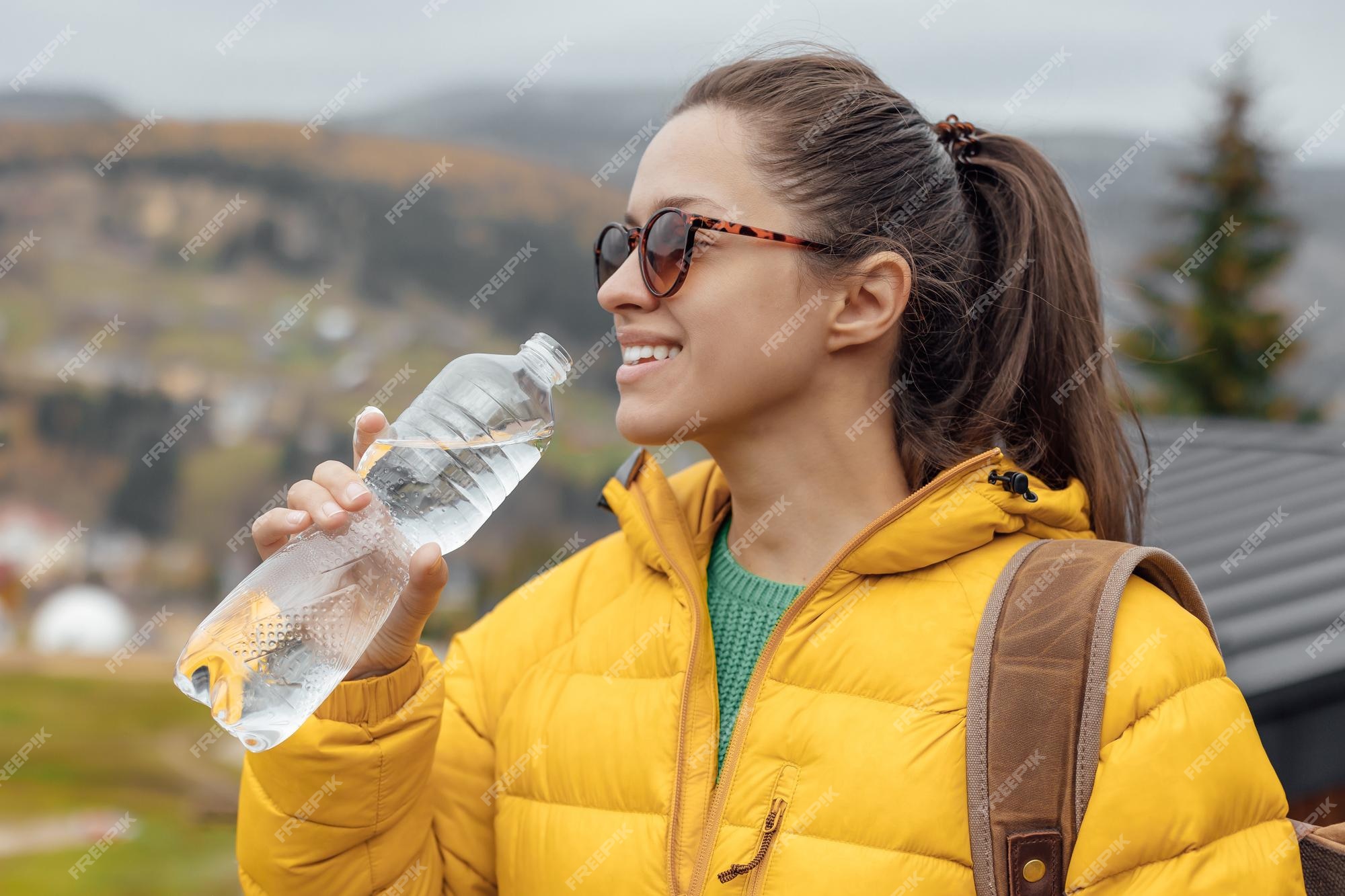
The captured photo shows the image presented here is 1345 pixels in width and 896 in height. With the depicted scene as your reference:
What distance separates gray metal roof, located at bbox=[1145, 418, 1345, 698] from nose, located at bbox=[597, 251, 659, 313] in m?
1.44

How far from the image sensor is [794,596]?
68.6 inches

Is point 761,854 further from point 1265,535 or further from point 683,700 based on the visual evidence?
point 1265,535

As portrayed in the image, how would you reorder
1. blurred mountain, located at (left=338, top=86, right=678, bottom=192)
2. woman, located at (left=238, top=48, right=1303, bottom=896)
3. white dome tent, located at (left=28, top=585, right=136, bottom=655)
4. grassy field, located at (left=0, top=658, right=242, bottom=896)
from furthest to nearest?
blurred mountain, located at (left=338, top=86, right=678, bottom=192) → white dome tent, located at (left=28, top=585, right=136, bottom=655) → grassy field, located at (left=0, top=658, right=242, bottom=896) → woman, located at (left=238, top=48, right=1303, bottom=896)

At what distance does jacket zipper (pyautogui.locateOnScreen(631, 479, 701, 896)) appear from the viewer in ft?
4.99

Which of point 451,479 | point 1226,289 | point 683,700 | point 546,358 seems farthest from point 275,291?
point 1226,289

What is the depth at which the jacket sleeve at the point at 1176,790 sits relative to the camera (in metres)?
1.30

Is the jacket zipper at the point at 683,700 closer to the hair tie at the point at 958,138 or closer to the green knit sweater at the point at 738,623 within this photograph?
the green knit sweater at the point at 738,623

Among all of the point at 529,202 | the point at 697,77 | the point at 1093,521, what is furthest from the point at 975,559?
the point at 529,202

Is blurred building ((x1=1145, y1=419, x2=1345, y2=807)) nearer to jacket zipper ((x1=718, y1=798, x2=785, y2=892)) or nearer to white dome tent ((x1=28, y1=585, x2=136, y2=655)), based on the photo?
jacket zipper ((x1=718, y1=798, x2=785, y2=892))

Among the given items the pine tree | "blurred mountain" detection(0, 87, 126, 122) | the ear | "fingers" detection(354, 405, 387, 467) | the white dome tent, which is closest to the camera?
"fingers" detection(354, 405, 387, 467)

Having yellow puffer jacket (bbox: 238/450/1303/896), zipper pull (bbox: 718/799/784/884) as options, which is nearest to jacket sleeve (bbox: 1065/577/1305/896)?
yellow puffer jacket (bbox: 238/450/1303/896)

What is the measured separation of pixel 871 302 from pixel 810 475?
307 mm

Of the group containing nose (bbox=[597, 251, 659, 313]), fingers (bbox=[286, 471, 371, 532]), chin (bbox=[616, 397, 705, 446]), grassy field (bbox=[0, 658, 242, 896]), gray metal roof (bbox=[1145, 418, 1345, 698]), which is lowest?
grassy field (bbox=[0, 658, 242, 896])

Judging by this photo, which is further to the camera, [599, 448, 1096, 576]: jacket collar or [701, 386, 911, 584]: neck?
[701, 386, 911, 584]: neck
